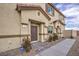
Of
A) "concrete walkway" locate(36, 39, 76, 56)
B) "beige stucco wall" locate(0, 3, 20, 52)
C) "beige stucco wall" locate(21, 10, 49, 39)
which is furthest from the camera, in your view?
"beige stucco wall" locate(21, 10, 49, 39)

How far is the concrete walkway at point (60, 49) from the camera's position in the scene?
3.23 m

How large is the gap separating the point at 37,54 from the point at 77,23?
4.17ft

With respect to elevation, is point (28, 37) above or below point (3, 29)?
below

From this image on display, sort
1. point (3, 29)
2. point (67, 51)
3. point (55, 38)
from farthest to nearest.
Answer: point (55, 38) → point (67, 51) → point (3, 29)

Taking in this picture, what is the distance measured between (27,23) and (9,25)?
1.49ft

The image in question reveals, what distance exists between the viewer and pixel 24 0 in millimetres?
3234

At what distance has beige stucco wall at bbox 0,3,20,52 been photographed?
3.10 m

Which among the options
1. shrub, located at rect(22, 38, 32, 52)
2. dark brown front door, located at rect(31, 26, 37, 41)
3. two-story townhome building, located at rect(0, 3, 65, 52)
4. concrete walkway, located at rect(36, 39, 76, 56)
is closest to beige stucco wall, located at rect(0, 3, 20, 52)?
two-story townhome building, located at rect(0, 3, 65, 52)

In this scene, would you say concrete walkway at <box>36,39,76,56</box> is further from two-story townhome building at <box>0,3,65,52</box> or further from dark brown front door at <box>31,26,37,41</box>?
dark brown front door at <box>31,26,37,41</box>

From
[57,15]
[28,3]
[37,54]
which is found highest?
[28,3]

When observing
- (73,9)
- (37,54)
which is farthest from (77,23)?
(37,54)

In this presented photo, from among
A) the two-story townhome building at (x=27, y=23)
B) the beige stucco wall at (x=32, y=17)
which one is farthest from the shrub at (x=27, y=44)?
the beige stucco wall at (x=32, y=17)

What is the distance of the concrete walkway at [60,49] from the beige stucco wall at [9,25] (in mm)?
Result: 736

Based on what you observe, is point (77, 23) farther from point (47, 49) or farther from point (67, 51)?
point (47, 49)
